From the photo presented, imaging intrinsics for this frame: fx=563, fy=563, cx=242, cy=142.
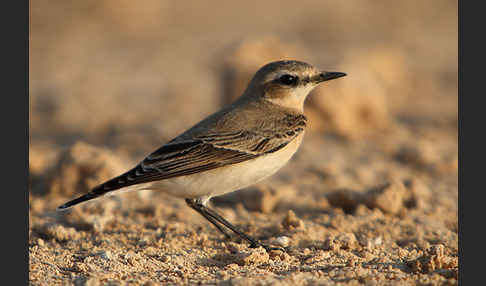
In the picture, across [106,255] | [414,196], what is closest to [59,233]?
[106,255]

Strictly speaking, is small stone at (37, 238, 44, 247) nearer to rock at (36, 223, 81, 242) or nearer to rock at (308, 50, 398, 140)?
rock at (36, 223, 81, 242)

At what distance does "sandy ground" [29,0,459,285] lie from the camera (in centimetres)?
565

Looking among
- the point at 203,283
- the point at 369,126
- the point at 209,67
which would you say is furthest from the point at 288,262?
the point at 209,67

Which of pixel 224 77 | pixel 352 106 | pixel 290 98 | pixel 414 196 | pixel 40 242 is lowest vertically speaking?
pixel 40 242

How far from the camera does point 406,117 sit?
12734mm

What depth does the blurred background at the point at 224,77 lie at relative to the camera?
10133 mm

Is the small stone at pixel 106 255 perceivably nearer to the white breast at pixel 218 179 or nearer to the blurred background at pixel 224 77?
the white breast at pixel 218 179

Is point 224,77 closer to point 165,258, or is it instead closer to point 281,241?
point 281,241

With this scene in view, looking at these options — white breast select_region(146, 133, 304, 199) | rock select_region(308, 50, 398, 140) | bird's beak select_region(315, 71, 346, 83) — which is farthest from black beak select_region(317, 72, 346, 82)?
rock select_region(308, 50, 398, 140)

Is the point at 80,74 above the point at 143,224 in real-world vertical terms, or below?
above

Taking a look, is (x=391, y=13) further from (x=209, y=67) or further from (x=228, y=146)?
(x=228, y=146)

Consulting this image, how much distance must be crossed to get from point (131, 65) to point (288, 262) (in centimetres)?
1142

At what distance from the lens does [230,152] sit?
643 cm

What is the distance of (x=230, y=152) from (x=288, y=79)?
130cm
